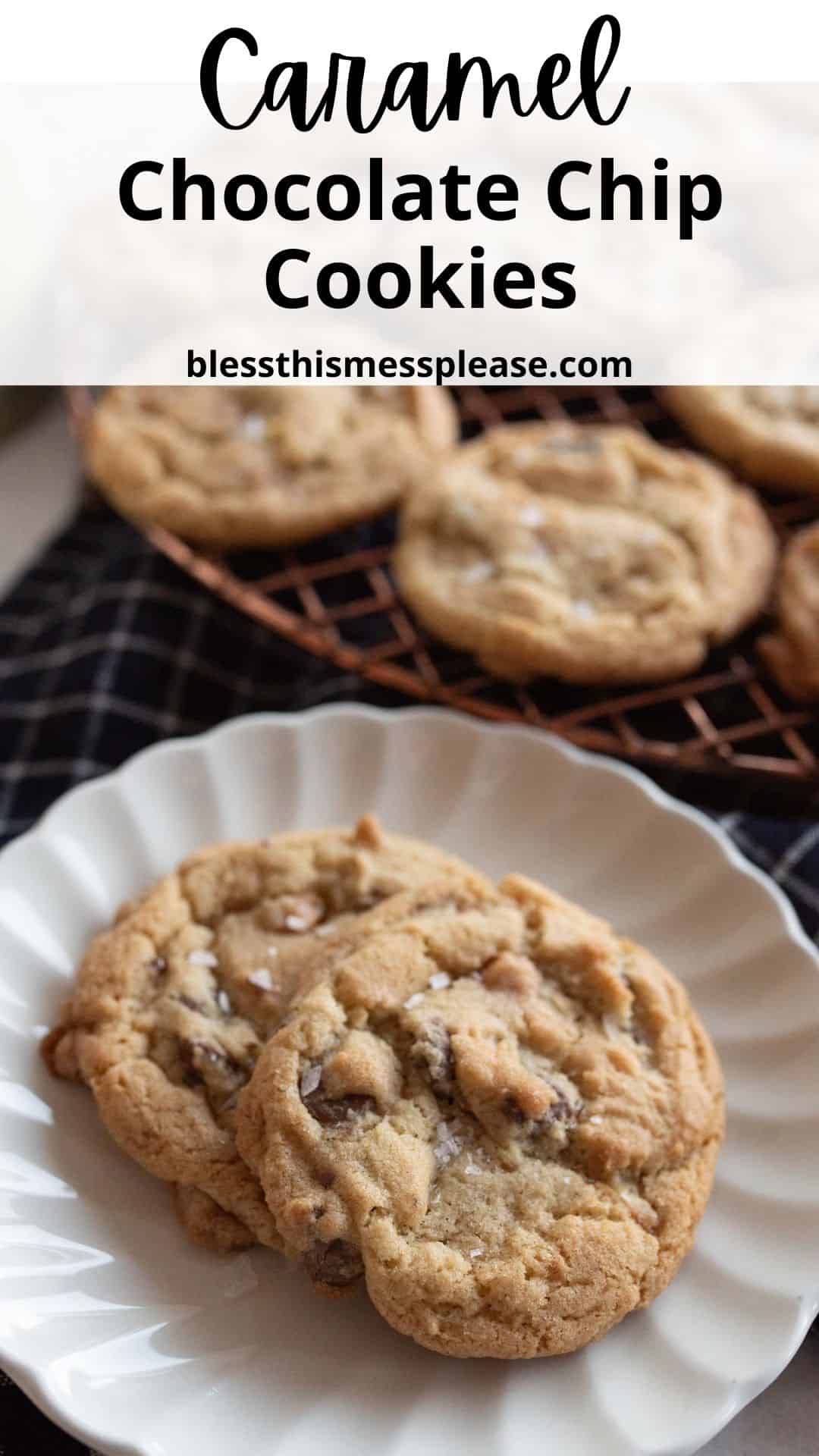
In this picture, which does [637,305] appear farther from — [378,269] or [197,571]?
[197,571]

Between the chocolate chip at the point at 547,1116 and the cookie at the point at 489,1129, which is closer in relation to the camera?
the cookie at the point at 489,1129

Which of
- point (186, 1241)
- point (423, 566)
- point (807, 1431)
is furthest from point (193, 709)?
point (807, 1431)

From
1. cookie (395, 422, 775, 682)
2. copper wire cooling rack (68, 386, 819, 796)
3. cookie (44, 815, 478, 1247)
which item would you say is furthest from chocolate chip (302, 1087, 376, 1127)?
cookie (395, 422, 775, 682)

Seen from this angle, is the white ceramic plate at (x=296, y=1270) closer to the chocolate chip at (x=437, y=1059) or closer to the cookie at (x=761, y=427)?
the chocolate chip at (x=437, y=1059)

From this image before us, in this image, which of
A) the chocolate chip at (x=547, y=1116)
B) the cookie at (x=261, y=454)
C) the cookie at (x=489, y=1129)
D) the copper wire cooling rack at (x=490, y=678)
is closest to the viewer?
the cookie at (x=489, y=1129)

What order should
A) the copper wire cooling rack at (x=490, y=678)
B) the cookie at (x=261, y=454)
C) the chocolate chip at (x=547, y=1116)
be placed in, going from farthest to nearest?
the cookie at (x=261, y=454) → the copper wire cooling rack at (x=490, y=678) → the chocolate chip at (x=547, y=1116)

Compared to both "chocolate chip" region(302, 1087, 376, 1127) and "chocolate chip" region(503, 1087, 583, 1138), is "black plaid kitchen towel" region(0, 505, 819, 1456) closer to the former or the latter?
"chocolate chip" region(503, 1087, 583, 1138)

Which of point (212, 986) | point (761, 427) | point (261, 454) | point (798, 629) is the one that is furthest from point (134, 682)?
point (761, 427)

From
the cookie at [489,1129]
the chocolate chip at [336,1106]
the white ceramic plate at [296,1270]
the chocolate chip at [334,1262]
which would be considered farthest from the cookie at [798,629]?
the chocolate chip at [334,1262]

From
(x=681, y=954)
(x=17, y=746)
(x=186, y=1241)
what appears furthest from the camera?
(x=17, y=746)
